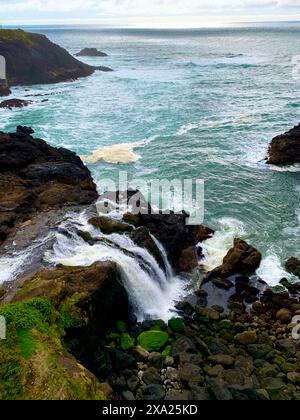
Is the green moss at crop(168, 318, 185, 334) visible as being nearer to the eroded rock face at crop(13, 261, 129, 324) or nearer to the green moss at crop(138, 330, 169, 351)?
the green moss at crop(138, 330, 169, 351)

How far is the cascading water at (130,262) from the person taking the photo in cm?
2003

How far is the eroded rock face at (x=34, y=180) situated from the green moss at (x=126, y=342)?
8.48 m

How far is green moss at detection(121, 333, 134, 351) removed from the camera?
17.7 m

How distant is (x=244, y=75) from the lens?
86875mm

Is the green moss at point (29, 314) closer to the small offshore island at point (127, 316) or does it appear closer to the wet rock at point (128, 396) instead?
the small offshore island at point (127, 316)

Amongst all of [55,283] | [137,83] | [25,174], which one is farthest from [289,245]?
[137,83]

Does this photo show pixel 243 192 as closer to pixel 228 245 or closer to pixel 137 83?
pixel 228 245

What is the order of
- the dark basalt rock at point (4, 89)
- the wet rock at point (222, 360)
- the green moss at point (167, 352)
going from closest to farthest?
the wet rock at point (222, 360) → the green moss at point (167, 352) → the dark basalt rock at point (4, 89)

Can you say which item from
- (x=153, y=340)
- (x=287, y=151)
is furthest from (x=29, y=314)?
(x=287, y=151)

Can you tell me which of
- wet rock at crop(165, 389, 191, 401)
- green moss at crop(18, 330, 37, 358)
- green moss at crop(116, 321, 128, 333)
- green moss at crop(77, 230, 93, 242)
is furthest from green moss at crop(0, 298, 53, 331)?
green moss at crop(77, 230, 93, 242)

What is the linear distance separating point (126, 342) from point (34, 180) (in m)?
14.6

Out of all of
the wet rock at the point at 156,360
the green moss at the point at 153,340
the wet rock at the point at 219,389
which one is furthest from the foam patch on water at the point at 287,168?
the wet rock at the point at 219,389

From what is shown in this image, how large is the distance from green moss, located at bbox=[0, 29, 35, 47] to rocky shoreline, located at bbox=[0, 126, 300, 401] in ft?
203

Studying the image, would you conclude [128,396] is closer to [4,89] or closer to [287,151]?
[287,151]
